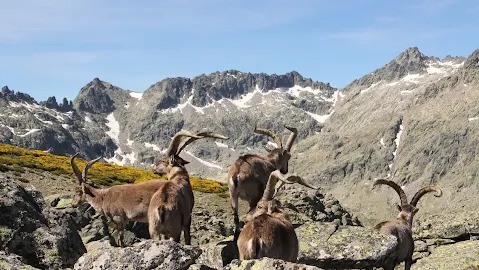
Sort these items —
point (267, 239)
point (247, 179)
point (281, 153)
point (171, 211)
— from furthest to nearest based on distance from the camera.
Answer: point (281, 153), point (247, 179), point (171, 211), point (267, 239)

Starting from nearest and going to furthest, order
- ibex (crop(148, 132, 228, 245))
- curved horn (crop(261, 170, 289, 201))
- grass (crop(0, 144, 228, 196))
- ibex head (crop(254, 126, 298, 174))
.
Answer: ibex (crop(148, 132, 228, 245)) → curved horn (crop(261, 170, 289, 201)) → ibex head (crop(254, 126, 298, 174)) → grass (crop(0, 144, 228, 196))

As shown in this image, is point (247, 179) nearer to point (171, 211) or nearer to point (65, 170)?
point (171, 211)

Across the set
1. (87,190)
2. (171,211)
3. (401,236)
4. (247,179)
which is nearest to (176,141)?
(247,179)

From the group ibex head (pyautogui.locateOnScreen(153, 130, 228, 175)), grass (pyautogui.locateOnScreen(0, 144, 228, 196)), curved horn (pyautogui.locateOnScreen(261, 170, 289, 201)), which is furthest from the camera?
grass (pyautogui.locateOnScreen(0, 144, 228, 196))

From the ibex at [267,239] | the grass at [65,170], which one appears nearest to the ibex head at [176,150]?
the ibex at [267,239]

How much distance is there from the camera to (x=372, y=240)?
52.0ft

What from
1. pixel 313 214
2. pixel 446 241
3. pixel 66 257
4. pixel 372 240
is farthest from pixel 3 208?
pixel 313 214

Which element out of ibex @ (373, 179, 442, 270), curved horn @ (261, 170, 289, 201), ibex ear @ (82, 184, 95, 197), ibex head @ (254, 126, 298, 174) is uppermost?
ibex head @ (254, 126, 298, 174)

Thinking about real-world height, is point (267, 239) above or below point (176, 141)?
below

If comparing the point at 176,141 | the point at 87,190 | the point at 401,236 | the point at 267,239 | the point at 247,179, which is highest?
the point at 176,141

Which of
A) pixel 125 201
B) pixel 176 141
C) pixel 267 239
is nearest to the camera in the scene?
pixel 267 239

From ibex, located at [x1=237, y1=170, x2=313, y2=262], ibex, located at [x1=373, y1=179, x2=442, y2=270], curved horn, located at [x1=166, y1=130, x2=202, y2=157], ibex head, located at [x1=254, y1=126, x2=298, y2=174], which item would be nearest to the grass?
ibex head, located at [x1=254, y1=126, x2=298, y2=174]

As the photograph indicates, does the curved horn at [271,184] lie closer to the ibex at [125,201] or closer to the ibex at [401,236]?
the ibex at [125,201]

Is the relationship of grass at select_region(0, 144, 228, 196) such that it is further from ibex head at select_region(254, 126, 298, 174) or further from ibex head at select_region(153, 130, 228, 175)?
ibex head at select_region(153, 130, 228, 175)
